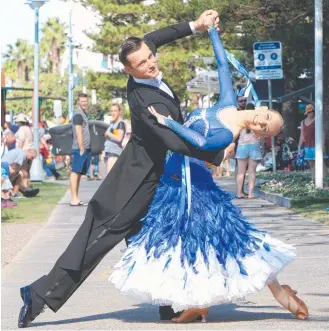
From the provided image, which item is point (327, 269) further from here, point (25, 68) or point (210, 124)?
point (25, 68)

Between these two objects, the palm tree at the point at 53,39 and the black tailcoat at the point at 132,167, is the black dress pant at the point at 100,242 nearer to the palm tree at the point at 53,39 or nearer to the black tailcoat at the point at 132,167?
the black tailcoat at the point at 132,167

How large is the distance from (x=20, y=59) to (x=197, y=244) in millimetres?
108981

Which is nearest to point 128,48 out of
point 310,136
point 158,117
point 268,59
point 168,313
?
point 158,117

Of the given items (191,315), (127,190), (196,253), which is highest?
(127,190)

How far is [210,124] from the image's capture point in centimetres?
753

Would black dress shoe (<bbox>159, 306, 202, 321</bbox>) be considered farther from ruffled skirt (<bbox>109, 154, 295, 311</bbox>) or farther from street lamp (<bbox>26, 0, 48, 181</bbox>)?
street lamp (<bbox>26, 0, 48, 181</bbox>)

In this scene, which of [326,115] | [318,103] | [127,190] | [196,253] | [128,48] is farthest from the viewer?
[326,115]

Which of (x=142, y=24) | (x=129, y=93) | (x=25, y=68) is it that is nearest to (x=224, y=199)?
(x=129, y=93)

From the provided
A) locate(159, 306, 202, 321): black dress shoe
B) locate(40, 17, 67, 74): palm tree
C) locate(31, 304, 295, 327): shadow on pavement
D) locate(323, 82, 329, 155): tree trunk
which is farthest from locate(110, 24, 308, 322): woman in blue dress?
locate(40, 17, 67, 74): palm tree

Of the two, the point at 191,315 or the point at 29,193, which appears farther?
the point at 29,193

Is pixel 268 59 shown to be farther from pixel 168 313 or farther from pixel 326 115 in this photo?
pixel 168 313

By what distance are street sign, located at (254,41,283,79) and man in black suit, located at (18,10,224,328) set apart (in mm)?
17392

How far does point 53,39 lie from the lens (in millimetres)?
109250

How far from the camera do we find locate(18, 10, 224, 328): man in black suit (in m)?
7.63
